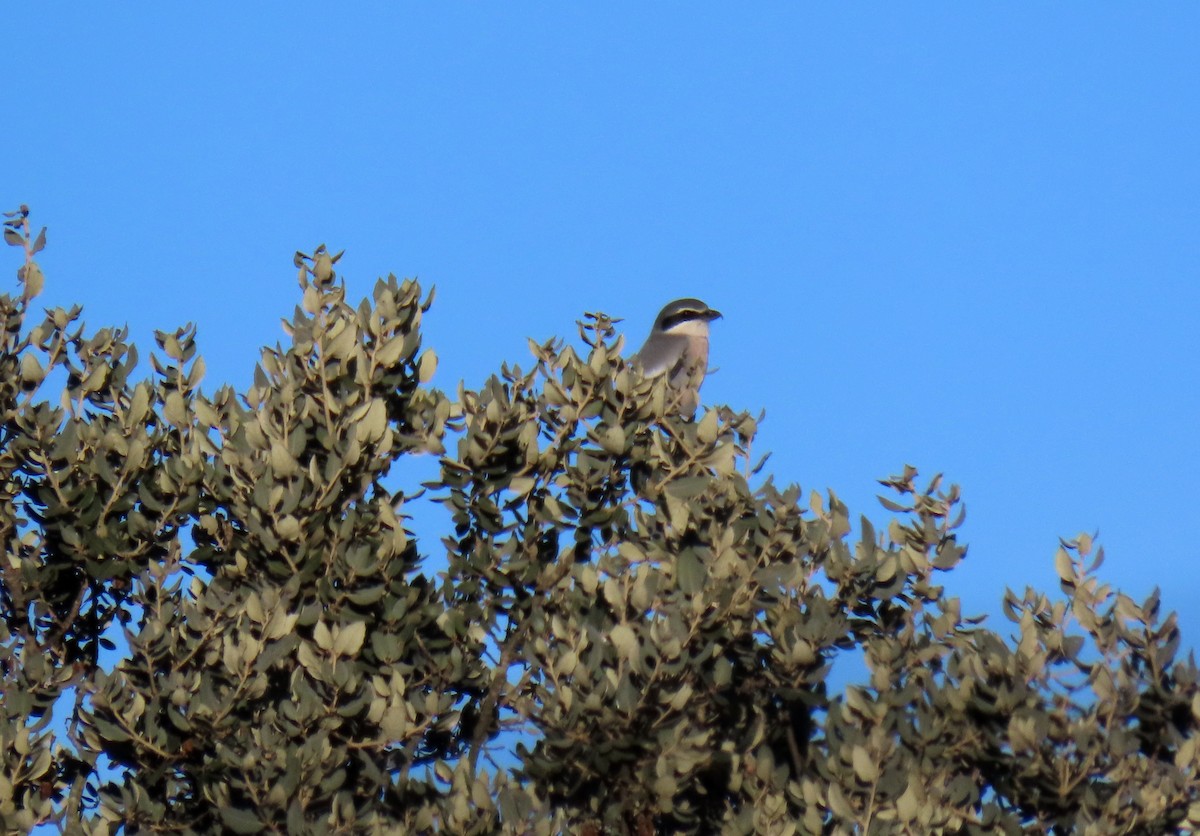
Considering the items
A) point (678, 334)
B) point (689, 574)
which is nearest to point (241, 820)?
point (689, 574)

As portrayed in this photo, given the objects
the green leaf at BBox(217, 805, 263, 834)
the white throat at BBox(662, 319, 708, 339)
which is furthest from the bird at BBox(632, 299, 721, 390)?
the green leaf at BBox(217, 805, 263, 834)

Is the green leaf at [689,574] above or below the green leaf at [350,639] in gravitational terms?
above

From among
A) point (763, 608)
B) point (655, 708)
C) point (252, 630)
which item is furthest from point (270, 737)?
point (763, 608)

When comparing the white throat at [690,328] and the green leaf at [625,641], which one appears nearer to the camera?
the green leaf at [625,641]

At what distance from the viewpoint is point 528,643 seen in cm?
830

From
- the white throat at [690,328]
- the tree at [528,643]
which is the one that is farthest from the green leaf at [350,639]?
the white throat at [690,328]

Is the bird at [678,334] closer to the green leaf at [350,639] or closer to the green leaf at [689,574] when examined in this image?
the green leaf at [689,574]

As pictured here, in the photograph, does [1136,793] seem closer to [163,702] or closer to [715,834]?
[715,834]

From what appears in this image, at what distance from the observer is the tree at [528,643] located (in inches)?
312

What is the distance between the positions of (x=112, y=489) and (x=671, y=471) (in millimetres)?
3507

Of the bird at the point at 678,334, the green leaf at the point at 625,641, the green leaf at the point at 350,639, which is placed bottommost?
the green leaf at the point at 625,641

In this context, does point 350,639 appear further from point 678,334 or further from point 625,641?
point 678,334

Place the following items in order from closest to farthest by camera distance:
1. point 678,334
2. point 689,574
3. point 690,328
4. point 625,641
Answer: point 625,641 < point 689,574 < point 678,334 < point 690,328

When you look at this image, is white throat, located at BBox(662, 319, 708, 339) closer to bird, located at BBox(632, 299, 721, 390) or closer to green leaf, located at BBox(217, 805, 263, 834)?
bird, located at BBox(632, 299, 721, 390)
